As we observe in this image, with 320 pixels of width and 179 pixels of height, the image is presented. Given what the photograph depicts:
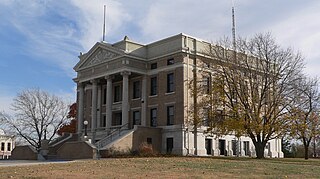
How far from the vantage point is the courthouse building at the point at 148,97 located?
46750mm

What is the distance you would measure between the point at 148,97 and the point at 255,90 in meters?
13.8

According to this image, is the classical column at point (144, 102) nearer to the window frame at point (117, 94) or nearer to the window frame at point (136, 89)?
the window frame at point (136, 89)

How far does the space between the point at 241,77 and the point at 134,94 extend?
49.7 feet

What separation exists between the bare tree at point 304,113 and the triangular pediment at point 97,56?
20.1m

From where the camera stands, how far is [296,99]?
136ft

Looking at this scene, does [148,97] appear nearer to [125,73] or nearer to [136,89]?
[136,89]

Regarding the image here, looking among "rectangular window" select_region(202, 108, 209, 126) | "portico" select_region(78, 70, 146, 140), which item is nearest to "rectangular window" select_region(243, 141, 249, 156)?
"rectangular window" select_region(202, 108, 209, 126)

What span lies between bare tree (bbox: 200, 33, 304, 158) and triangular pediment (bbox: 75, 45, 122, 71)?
523 inches

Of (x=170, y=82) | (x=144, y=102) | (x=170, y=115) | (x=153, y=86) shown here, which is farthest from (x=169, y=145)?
(x=153, y=86)

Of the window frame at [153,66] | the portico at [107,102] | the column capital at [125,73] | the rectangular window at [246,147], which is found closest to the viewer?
the column capital at [125,73]

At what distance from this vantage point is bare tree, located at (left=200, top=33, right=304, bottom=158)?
40.6m

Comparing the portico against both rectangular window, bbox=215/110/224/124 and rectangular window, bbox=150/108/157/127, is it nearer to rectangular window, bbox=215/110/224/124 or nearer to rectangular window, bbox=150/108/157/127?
rectangular window, bbox=150/108/157/127

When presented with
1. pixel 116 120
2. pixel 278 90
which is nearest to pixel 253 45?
pixel 278 90

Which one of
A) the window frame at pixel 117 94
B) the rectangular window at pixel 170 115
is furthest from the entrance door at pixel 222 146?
the window frame at pixel 117 94
